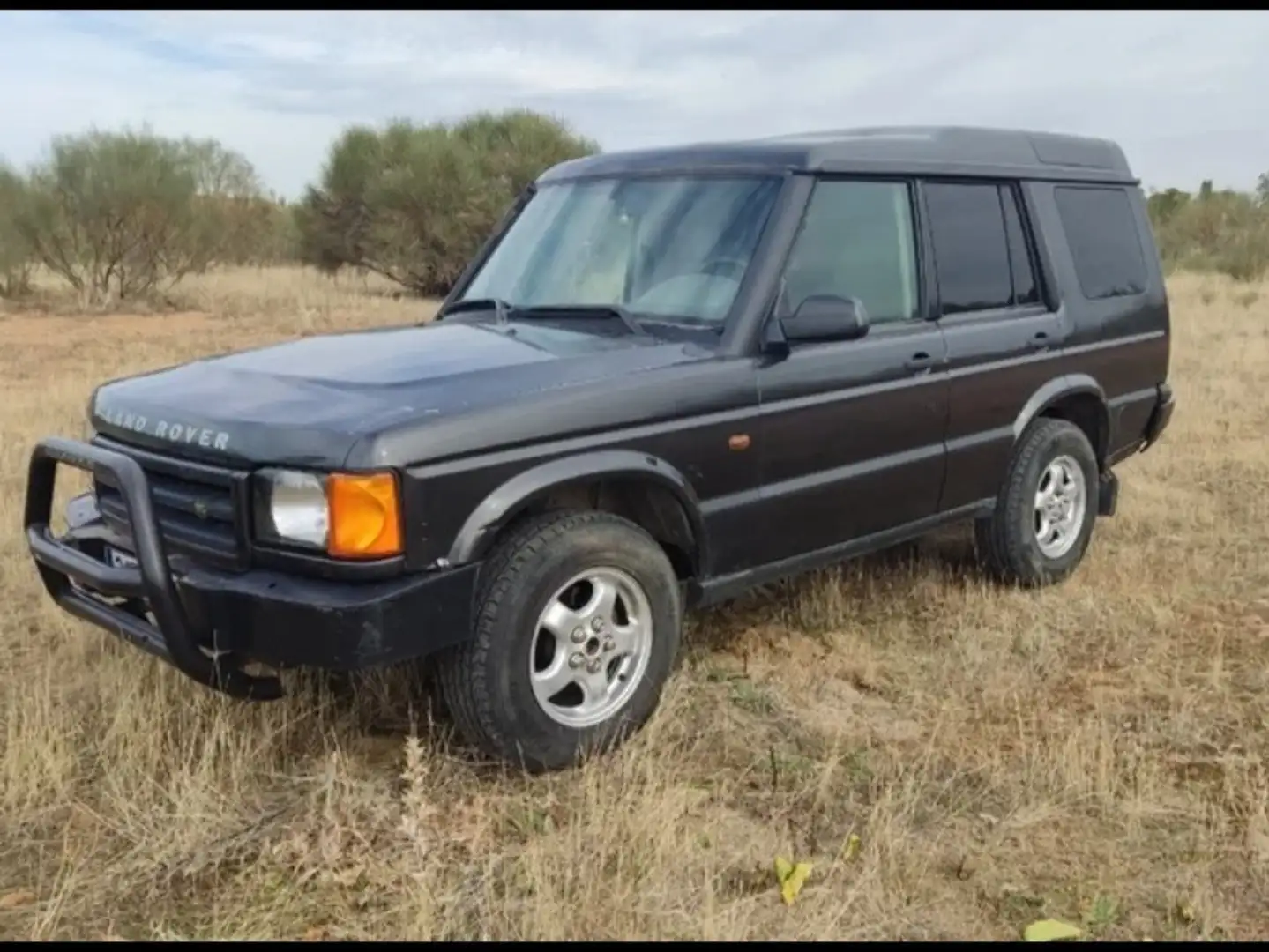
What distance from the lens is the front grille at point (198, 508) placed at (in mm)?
3211

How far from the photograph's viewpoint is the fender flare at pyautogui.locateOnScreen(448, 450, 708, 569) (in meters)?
3.24

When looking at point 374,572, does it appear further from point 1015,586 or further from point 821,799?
point 1015,586

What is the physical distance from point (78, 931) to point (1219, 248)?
1204 inches

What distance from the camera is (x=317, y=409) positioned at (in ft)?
10.7

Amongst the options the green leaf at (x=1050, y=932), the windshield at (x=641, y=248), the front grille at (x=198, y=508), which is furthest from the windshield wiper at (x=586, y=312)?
the green leaf at (x=1050, y=932)

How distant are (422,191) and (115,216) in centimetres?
558

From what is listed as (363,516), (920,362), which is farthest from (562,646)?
(920,362)

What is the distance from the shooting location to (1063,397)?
5.33m

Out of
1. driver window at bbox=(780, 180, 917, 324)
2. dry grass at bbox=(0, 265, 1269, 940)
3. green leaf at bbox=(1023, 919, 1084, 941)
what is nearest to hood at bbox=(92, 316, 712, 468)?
driver window at bbox=(780, 180, 917, 324)

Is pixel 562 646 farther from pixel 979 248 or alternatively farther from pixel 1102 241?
pixel 1102 241

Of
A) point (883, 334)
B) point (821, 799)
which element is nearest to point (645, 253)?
point (883, 334)

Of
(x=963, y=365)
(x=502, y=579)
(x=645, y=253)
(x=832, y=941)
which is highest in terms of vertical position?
(x=645, y=253)

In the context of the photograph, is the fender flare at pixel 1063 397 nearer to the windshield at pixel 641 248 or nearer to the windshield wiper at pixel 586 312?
the windshield at pixel 641 248

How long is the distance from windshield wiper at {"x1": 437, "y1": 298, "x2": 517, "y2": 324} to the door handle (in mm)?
1527
